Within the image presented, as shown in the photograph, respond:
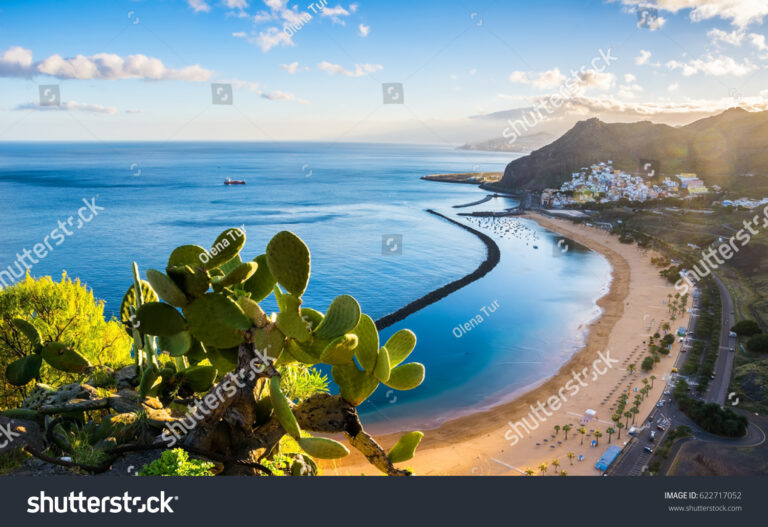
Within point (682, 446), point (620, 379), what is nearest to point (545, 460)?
point (682, 446)

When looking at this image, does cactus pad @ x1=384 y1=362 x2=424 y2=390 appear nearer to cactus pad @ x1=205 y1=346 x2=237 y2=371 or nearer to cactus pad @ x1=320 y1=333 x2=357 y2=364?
cactus pad @ x1=320 y1=333 x2=357 y2=364

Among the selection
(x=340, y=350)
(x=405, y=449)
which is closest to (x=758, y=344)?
(x=405, y=449)

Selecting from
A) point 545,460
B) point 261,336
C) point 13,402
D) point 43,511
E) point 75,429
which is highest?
Answer: point 261,336

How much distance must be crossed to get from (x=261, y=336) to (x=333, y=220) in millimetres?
73381

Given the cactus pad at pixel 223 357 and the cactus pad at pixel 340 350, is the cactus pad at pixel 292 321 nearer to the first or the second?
the cactus pad at pixel 340 350

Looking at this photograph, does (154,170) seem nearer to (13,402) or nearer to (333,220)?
(333,220)

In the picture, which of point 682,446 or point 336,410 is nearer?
point 336,410

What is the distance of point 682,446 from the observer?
18.7 metres

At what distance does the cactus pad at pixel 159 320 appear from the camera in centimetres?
397

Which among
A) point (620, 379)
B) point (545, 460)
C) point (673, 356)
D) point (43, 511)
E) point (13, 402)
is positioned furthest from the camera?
point (673, 356)

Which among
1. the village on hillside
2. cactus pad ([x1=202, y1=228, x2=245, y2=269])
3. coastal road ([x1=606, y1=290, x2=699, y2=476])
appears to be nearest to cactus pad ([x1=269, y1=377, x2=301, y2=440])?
cactus pad ([x1=202, y1=228, x2=245, y2=269])

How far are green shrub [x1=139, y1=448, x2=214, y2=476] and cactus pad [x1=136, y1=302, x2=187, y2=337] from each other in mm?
1095

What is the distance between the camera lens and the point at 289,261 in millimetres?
3584

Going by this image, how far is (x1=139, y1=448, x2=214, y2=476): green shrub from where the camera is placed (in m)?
3.32
